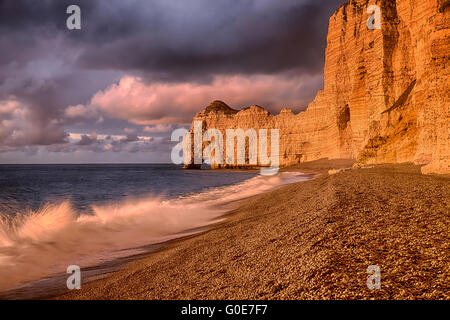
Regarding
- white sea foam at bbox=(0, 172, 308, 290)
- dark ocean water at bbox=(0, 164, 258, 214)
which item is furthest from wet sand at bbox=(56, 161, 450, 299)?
dark ocean water at bbox=(0, 164, 258, 214)

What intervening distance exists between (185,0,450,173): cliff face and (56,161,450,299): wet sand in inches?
321

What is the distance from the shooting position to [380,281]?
313 centimetres

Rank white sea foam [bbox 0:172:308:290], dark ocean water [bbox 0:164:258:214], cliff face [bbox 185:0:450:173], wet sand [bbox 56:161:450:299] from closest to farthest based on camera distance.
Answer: wet sand [bbox 56:161:450:299] < white sea foam [bbox 0:172:308:290] < cliff face [bbox 185:0:450:173] < dark ocean water [bbox 0:164:258:214]

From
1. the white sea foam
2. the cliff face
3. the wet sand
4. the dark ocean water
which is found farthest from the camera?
the dark ocean water

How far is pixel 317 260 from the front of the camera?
3.83 metres

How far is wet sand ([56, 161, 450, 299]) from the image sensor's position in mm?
3164

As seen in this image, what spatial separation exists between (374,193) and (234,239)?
16.4 feet

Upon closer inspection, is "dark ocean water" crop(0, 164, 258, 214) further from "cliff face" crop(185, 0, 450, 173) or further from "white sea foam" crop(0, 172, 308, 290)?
"cliff face" crop(185, 0, 450, 173)

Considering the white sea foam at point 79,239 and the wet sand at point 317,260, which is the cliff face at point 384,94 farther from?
the white sea foam at point 79,239

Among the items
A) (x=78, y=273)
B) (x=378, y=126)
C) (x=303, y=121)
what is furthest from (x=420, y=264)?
(x=303, y=121)

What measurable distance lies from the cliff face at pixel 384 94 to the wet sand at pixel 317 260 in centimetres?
814

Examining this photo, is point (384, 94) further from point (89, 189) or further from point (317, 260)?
point (89, 189)

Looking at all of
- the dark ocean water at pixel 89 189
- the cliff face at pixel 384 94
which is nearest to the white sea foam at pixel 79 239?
the dark ocean water at pixel 89 189
